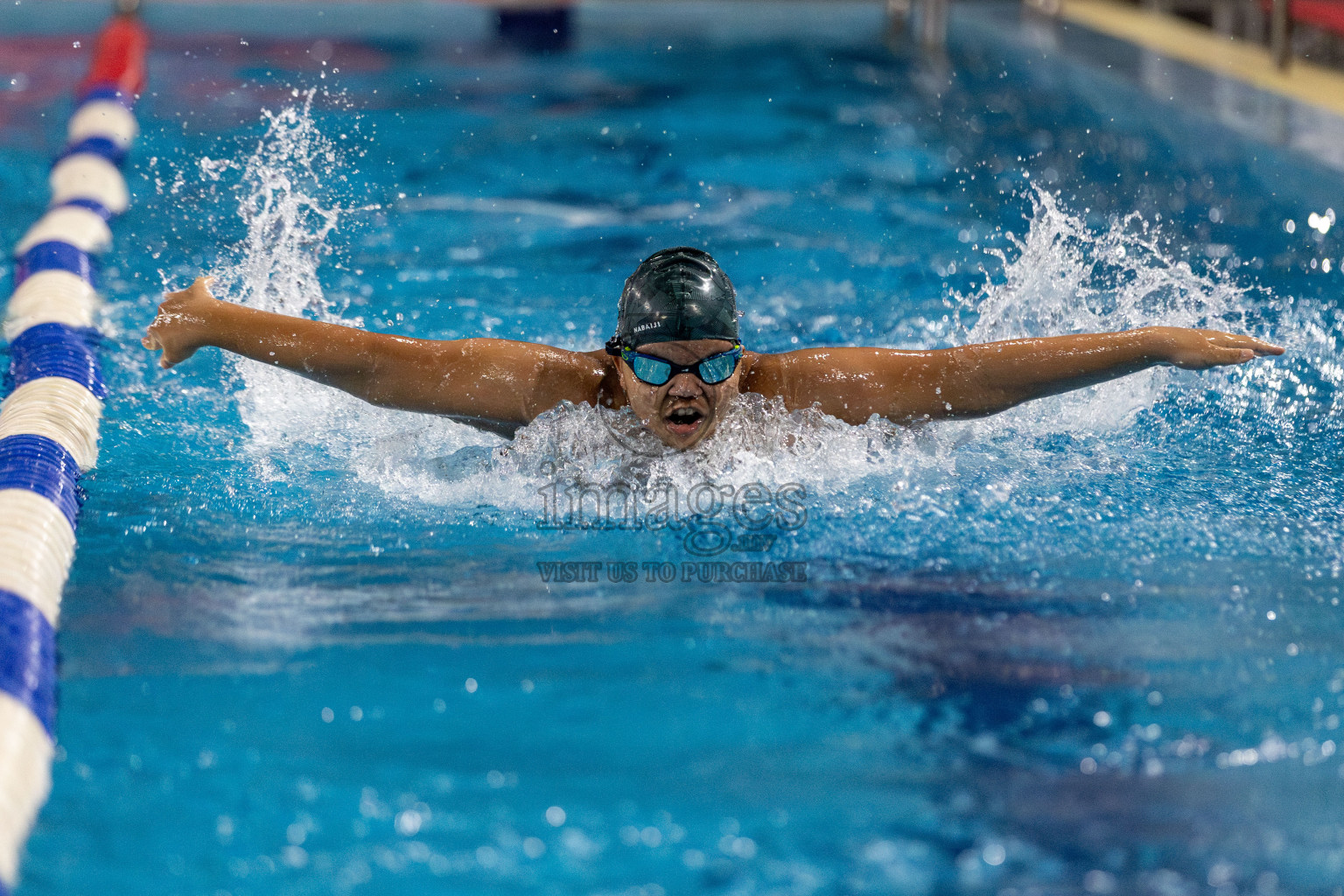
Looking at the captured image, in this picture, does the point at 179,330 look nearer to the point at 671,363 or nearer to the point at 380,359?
the point at 380,359

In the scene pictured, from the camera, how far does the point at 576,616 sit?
2.52m

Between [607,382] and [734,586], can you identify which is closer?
[734,586]

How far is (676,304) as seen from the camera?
2.82 m

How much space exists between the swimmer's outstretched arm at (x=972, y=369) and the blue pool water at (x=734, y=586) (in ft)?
0.32

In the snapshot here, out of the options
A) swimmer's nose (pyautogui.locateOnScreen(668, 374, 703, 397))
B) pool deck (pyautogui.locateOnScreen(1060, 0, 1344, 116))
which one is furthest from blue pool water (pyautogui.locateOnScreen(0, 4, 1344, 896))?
pool deck (pyautogui.locateOnScreen(1060, 0, 1344, 116))

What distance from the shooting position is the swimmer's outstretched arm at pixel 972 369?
2.90 metres

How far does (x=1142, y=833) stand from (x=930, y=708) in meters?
0.40

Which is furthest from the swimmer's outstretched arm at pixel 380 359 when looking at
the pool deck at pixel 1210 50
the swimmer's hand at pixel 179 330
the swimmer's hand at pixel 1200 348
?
the pool deck at pixel 1210 50

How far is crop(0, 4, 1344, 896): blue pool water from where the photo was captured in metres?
1.93

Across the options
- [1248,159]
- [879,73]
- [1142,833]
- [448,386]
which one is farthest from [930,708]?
[879,73]

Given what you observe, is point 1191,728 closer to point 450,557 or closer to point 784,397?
point 784,397

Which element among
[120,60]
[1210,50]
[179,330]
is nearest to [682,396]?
[179,330]

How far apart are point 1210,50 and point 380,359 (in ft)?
21.0

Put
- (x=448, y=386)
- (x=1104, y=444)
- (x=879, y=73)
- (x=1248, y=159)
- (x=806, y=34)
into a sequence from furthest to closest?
1. (x=806, y=34)
2. (x=879, y=73)
3. (x=1248, y=159)
4. (x=1104, y=444)
5. (x=448, y=386)
